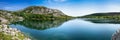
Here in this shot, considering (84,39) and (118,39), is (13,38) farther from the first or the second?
(84,39)

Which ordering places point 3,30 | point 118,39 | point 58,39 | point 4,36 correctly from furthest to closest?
point 58,39
point 3,30
point 4,36
point 118,39

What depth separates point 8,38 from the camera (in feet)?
80.4

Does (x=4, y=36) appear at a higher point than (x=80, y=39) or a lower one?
higher

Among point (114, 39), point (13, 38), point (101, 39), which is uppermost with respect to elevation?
Result: point (114, 39)

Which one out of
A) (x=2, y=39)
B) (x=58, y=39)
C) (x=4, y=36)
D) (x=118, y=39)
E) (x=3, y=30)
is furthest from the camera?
(x=58, y=39)

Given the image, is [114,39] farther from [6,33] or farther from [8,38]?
[6,33]

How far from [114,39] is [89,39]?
99.0 feet

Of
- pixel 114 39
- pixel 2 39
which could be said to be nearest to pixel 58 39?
pixel 2 39

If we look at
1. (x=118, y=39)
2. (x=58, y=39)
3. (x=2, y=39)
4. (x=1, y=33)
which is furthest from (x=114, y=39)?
(x=58, y=39)

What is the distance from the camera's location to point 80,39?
43469 millimetres

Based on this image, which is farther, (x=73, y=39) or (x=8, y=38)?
(x=73, y=39)

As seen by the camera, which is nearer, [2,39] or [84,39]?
[2,39]

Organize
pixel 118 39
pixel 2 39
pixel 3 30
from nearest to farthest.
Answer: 1. pixel 118 39
2. pixel 2 39
3. pixel 3 30

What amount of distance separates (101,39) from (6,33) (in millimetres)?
22191
